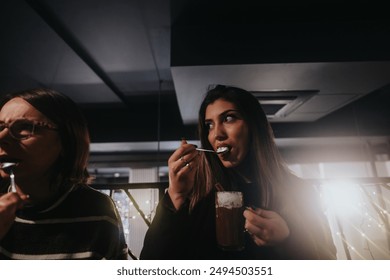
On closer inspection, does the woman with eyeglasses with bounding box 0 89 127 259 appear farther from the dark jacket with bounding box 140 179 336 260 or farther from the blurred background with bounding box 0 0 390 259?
the blurred background with bounding box 0 0 390 259

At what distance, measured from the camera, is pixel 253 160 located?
1.19m

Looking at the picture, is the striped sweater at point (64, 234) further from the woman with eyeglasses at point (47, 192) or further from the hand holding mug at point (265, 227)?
the hand holding mug at point (265, 227)

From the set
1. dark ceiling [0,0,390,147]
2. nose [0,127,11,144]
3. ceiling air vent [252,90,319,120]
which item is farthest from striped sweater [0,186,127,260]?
ceiling air vent [252,90,319,120]

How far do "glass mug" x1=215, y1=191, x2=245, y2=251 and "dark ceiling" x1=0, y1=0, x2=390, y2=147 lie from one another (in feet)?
4.42

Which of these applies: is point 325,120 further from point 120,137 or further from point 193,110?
point 120,137

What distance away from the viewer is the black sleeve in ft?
3.02

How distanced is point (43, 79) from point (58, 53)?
68 cm

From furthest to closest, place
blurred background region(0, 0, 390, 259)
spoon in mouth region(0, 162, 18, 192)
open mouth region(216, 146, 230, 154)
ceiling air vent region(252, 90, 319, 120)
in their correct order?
ceiling air vent region(252, 90, 319, 120)
blurred background region(0, 0, 390, 259)
open mouth region(216, 146, 230, 154)
spoon in mouth region(0, 162, 18, 192)

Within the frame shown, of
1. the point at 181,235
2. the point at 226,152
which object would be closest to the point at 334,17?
the point at 226,152

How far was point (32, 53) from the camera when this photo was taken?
2.30 m

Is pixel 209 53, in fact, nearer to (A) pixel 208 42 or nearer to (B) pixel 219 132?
(A) pixel 208 42

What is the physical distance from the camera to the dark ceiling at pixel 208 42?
1.82 m

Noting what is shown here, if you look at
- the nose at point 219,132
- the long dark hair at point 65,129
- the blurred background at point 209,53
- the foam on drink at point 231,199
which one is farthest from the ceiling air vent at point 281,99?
the long dark hair at point 65,129

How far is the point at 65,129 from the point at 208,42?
1.40 metres
